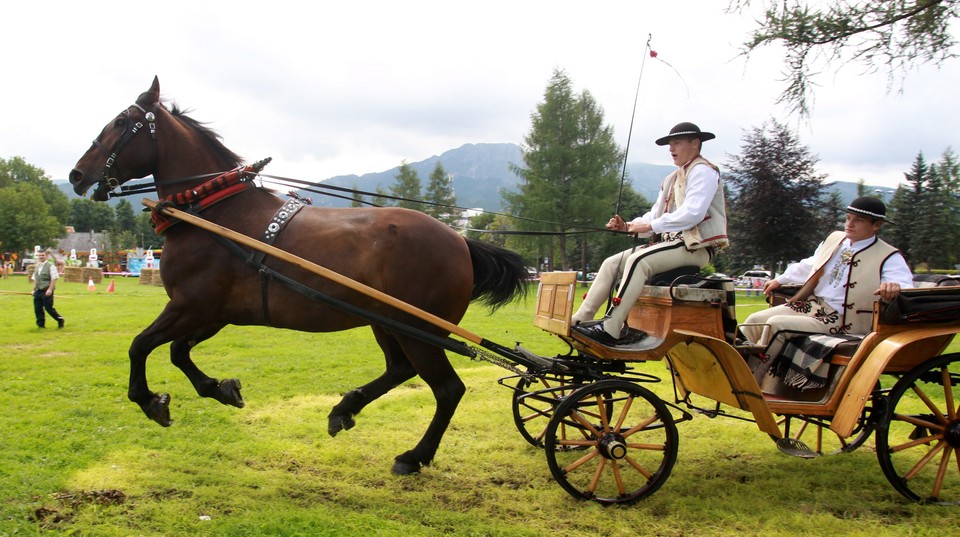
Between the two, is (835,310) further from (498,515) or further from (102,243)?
(102,243)

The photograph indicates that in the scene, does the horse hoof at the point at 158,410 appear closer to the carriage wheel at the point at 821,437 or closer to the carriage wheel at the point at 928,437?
the carriage wheel at the point at 821,437

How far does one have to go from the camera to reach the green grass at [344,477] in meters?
3.80

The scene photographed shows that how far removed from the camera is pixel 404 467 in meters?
4.75

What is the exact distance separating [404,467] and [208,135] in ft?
10.3

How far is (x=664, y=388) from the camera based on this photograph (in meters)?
7.99

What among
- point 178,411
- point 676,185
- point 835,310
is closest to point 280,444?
point 178,411

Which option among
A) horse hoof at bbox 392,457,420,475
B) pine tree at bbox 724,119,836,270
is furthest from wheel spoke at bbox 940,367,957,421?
pine tree at bbox 724,119,836,270

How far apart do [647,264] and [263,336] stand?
923cm

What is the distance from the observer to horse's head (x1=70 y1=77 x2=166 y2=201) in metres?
4.73

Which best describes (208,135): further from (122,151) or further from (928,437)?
(928,437)

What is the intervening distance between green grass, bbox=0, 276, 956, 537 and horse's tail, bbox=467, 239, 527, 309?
1.34m

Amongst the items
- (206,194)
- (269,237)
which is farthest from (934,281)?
(206,194)

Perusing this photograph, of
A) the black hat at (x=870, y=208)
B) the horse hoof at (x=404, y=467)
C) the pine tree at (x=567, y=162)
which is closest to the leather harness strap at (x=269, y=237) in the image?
the horse hoof at (x=404, y=467)

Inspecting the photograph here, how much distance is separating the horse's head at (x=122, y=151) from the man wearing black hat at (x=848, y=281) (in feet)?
16.6
